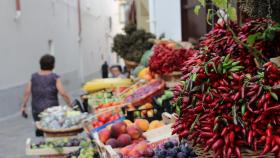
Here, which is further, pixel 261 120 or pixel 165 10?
pixel 165 10

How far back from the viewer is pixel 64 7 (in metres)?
24.3

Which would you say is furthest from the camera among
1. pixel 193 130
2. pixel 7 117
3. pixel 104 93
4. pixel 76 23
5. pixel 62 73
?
pixel 76 23

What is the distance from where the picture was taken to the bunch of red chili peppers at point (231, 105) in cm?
239

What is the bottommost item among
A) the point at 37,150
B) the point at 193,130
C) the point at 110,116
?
the point at 37,150

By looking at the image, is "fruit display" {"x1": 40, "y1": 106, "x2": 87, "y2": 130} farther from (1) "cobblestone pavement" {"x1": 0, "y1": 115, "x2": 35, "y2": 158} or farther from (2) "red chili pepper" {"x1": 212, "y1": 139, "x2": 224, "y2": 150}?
(2) "red chili pepper" {"x1": 212, "y1": 139, "x2": 224, "y2": 150}

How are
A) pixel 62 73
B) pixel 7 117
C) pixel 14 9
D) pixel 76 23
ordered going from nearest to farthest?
pixel 7 117, pixel 14 9, pixel 62 73, pixel 76 23

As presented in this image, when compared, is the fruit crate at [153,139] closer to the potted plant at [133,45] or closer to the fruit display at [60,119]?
the fruit display at [60,119]

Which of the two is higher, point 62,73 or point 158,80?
point 158,80

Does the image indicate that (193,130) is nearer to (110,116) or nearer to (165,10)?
(110,116)

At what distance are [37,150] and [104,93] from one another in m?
3.14

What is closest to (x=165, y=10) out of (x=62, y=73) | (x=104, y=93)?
(x=104, y=93)

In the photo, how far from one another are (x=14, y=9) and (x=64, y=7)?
7651mm

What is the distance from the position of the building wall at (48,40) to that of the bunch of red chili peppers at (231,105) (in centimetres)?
1320

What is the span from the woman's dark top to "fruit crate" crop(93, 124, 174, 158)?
3.10 m
